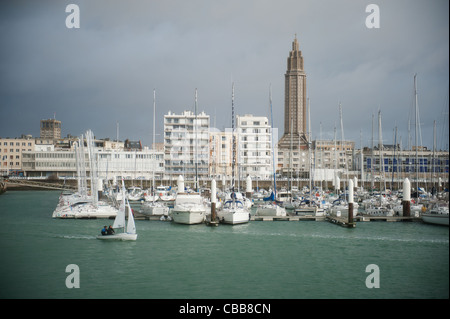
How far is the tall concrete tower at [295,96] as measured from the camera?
609 feet

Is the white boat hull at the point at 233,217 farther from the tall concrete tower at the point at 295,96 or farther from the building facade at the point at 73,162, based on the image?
the tall concrete tower at the point at 295,96

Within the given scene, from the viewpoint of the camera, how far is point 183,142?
10912cm

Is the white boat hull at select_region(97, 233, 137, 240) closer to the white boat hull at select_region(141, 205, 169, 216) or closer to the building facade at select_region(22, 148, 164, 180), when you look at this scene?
the white boat hull at select_region(141, 205, 169, 216)

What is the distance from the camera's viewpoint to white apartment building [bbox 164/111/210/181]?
108625mm

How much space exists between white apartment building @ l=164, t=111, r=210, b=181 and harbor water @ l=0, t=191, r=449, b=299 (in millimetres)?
67314

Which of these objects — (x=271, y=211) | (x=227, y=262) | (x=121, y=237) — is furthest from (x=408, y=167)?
(x=227, y=262)

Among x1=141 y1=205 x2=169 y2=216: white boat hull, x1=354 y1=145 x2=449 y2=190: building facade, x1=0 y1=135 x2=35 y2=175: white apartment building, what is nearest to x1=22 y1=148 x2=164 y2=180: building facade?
x1=0 y1=135 x2=35 y2=175: white apartment building

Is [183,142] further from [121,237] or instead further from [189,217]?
[121,237]

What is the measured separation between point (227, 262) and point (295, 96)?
547 feet

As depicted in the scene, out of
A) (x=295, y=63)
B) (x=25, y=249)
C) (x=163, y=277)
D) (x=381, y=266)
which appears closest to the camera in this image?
(x=163, y=277)
